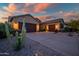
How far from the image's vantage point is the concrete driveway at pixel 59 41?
2230 mm

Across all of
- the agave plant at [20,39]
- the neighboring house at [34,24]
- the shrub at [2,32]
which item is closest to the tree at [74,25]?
the neighboring house at [34,24]

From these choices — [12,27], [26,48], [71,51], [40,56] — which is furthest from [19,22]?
[71,51]

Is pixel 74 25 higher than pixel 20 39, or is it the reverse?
pixel 74 25

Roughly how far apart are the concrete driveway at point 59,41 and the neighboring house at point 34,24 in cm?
6

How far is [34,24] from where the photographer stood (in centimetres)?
232

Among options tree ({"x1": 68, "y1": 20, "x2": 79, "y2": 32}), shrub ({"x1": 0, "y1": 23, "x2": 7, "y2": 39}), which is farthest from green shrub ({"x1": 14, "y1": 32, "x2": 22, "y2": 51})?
tree ({"x1": 68, "y1": 20, "x2": 79, "y2": 32})

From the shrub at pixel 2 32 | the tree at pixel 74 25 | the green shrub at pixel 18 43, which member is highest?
the tree at pixel 74 25

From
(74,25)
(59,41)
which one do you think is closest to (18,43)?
(59,41)

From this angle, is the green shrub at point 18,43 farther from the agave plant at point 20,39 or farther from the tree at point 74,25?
the tree at point 74,25

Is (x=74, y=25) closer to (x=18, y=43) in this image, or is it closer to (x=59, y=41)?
(x=59, y=41)

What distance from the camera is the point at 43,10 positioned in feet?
7.48

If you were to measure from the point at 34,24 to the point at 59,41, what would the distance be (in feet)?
1.14

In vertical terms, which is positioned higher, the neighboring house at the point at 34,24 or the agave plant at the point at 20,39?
the neighboring house at the point at 34,24

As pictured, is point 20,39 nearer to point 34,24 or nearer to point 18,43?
point 18,43
